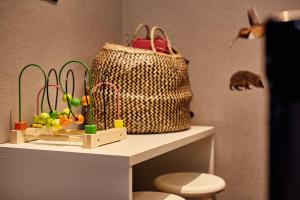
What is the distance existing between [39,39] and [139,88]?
420 millimetres

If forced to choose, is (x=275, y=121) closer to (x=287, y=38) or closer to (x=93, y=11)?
(x=287, y=38)

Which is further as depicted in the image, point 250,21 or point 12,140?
point 250,21

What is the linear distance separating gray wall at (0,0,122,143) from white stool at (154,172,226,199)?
0.53 meters

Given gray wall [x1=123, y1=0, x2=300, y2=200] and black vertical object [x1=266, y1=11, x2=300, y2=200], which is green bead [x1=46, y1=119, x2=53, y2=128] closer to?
gray wall [x1=123, y1=0, x2=300, y2=200]

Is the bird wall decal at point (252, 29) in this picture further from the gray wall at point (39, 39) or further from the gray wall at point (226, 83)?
the gray wall at point (39, 39)

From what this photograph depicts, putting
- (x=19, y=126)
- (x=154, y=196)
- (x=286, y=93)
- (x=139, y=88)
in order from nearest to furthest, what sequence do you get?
(x=286, y=93) → (x=19, y=126) → (x=154, y=196) → (x=139, y=88)

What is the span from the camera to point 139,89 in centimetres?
161

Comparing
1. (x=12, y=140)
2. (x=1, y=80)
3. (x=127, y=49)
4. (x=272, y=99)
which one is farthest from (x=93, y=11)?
(x=272, y=99)

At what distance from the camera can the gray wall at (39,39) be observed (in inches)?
53.8

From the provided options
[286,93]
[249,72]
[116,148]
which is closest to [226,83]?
[249,72]

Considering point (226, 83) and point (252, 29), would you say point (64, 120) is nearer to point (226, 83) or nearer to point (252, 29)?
point (226, 83)

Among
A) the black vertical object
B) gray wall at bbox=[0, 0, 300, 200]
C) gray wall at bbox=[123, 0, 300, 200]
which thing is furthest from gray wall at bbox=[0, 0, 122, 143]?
the black vertical object

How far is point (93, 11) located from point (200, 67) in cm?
58

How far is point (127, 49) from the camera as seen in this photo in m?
1.65
